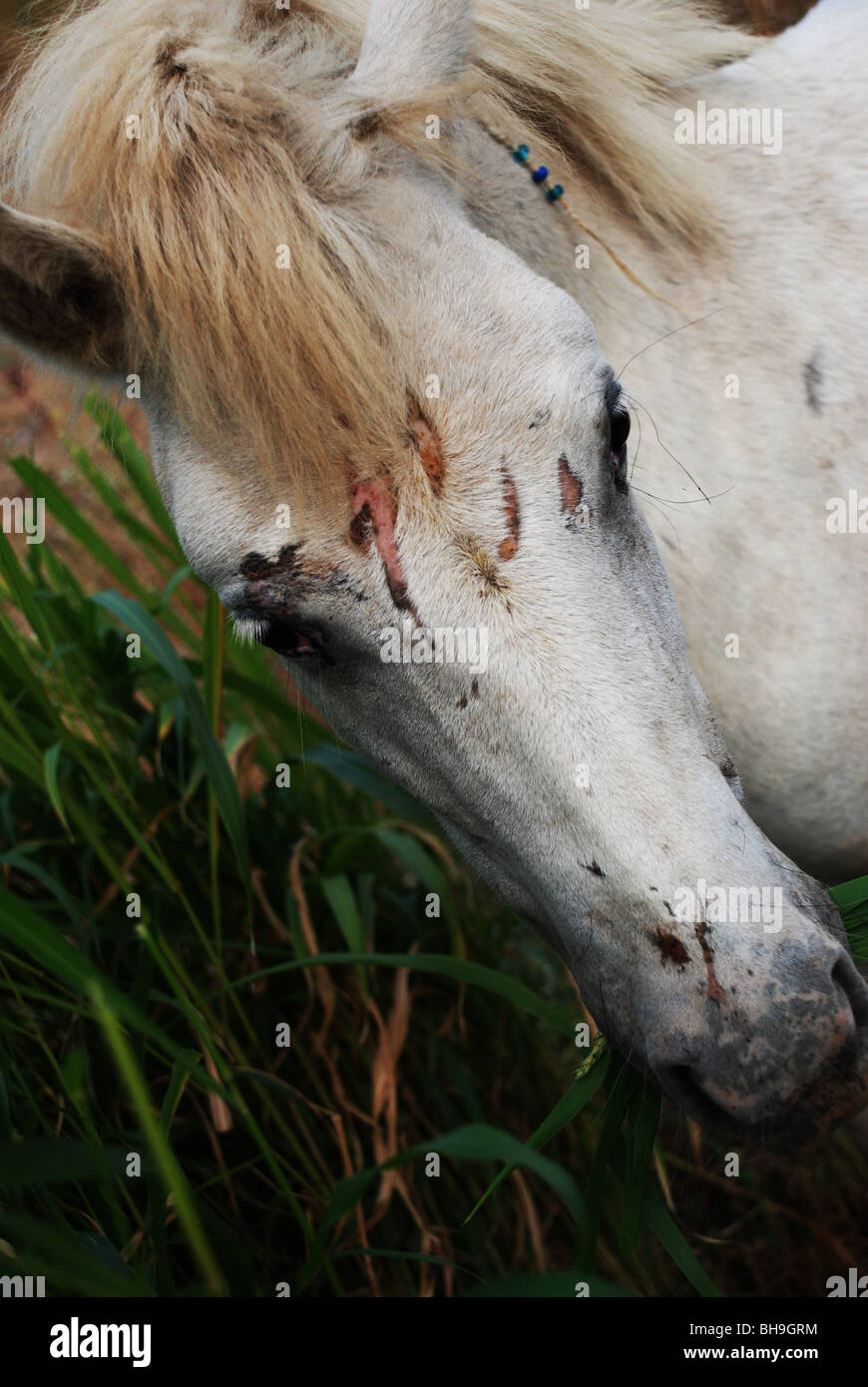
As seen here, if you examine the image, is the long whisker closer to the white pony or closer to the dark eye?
Result: the white pony

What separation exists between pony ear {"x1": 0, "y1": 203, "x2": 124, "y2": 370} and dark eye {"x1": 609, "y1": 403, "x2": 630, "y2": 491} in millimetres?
699

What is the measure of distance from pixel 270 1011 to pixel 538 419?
1.53m

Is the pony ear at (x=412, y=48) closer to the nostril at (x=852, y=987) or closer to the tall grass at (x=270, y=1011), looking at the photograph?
the tall grass at (x=270, y=1011)

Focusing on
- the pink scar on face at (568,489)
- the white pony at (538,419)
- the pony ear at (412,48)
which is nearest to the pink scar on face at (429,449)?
the white pony at (538,419)

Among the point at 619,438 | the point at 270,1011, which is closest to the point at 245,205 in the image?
the point at 619,438

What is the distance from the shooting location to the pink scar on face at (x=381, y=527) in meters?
1.15

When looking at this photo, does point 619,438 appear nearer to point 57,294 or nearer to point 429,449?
point 429,449

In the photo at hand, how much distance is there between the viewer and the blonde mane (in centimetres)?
121

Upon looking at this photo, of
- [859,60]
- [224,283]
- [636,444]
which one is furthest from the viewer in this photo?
[859,60]

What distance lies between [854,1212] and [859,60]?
232cm

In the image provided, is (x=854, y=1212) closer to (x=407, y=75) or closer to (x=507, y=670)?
(x=507, y=670)

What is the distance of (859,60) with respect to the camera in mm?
1768

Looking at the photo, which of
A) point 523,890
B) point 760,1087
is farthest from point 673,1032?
point 523,890

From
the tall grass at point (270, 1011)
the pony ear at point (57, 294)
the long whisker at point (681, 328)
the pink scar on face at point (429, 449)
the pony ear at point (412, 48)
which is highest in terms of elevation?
the pony ear at point (412, 48)
